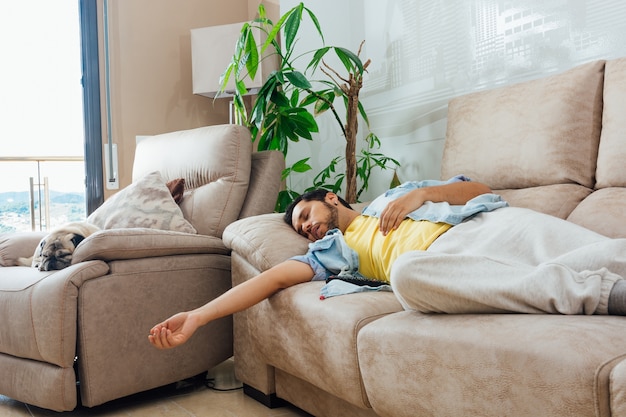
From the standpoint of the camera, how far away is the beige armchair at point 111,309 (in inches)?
72.9

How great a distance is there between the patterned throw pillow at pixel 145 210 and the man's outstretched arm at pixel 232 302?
2.36 ft

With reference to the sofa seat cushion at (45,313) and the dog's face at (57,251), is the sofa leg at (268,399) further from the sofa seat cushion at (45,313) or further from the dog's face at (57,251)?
the dog's face at (57,251)

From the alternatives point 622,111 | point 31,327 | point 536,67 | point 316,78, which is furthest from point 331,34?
point 31,327

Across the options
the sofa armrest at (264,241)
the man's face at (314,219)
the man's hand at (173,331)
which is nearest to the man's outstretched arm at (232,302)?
the man's hand at (173,331)

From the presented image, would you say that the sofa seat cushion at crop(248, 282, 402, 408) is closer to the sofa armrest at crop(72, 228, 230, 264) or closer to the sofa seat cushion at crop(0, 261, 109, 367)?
the sofa armrest at crop(72, 228, 230, 264)

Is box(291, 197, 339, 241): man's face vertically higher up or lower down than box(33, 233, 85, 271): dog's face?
higher up

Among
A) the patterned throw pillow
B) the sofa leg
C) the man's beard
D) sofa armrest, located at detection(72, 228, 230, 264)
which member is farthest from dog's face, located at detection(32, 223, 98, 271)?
the man's beard

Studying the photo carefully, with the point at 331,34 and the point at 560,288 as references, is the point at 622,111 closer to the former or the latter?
the point at 560,288

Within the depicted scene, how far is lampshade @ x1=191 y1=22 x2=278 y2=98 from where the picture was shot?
11.2 feet

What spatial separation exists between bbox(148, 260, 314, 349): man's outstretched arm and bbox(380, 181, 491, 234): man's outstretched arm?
29 centimetres

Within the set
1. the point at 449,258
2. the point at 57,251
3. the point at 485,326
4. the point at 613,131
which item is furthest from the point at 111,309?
the point at 613,131

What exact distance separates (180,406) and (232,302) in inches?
22.1

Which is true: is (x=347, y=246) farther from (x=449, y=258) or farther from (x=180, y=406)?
(x=180, y=406)

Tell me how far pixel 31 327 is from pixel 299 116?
154 centimetres
